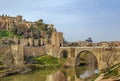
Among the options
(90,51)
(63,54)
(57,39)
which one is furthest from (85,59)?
(90,51)

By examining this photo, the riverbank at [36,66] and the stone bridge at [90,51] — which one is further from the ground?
the stone bridge at [90,51]

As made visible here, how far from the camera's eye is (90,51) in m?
67.4

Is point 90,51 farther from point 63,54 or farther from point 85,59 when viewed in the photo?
point 63,54

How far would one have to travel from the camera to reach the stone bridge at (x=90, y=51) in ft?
182

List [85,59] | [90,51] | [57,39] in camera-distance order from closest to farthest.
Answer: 1. [90,51]
2. [85,59]
3. [57,39]

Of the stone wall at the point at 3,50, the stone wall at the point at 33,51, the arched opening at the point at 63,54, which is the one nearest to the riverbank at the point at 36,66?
the stone wall at the point at 33,51

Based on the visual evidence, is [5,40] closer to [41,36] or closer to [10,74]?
[41,36]

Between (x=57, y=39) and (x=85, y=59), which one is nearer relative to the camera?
(x=85, y=59)

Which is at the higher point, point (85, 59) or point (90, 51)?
point (90, 51)

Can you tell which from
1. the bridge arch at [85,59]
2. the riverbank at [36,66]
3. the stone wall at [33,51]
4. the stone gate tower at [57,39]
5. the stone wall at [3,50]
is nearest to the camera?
the riverbank at [36,66]

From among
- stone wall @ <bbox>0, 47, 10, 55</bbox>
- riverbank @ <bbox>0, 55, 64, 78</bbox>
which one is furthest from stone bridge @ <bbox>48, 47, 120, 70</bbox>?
stone wall @ <bbox>0, 47, 10, 55</bbox>

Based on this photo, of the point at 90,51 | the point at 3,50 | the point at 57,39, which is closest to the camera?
the point at 90,51

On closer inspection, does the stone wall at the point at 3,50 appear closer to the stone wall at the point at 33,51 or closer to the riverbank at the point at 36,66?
the stone wall at the point at 33,51

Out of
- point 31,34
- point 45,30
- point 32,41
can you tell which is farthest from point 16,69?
point 45,30
